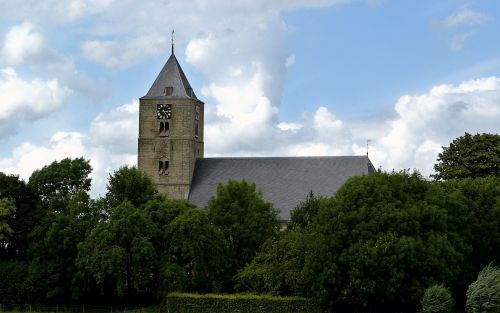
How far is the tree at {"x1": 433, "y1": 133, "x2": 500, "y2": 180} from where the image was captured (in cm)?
7519

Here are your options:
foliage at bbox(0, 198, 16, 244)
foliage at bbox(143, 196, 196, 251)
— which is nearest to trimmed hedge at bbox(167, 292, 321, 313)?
foliage at bbox(143, 196, 196, 251)

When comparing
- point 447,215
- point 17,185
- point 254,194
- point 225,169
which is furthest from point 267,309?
point 225,169

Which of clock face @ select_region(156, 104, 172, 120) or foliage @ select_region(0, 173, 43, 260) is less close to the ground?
clock face @ select_region(156, 104, 172, 120)

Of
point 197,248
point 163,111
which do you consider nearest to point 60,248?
point 197,248

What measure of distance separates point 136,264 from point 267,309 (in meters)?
10.0

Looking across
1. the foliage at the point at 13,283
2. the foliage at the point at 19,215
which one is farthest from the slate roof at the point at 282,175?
the foliage at the point at 13,283

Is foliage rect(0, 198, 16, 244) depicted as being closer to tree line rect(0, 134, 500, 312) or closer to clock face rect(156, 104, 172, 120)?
tree line rect(0, 134, 500, 312)

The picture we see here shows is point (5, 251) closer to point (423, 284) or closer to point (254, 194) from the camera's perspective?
point (254, 194)

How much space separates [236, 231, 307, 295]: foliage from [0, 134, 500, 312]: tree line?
0.09m

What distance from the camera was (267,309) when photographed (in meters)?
50.4

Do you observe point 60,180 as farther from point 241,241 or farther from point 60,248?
point 241,241

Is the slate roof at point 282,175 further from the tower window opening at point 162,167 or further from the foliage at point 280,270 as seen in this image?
the foliage at point 280,270

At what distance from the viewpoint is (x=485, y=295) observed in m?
46.2

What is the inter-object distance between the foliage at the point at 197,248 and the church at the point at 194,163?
55.9 ft
